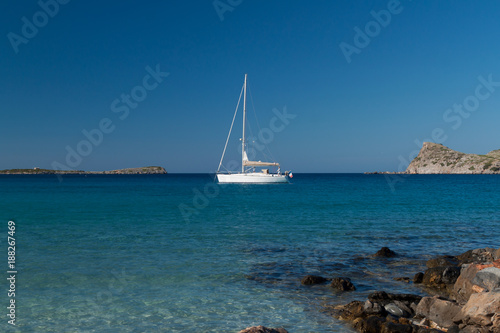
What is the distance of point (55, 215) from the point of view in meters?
33.2

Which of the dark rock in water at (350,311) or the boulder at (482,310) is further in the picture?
the dark rock in water at (350,311)

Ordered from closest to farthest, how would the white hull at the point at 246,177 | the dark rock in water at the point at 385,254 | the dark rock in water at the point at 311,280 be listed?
the dark rock in water at the point at 311,280 → the dark rock in water at the point at 385,254 → the white hull at the point at 246,177

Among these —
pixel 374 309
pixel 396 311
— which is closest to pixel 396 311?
pixel 396 311

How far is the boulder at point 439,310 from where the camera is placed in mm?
9336

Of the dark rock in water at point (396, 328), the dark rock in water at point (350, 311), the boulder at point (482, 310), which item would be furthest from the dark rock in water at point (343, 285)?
the boulder at point (482, 310)

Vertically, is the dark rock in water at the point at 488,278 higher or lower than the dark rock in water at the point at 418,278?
higher

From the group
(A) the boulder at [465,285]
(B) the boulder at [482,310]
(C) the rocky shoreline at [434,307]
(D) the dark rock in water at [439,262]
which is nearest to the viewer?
(B) the boulder at [482,310]

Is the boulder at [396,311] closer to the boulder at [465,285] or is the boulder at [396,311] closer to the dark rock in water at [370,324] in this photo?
the dark rock in water at [370,324]

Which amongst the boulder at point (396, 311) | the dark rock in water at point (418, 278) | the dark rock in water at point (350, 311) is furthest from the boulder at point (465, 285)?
the dark rock in water at point (350, 311)

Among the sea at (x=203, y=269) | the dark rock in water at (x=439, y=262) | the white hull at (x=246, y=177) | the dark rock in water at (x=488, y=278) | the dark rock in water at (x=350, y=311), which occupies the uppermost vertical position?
the white hull at (x=246, y=177)

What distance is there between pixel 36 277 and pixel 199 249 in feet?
23.0

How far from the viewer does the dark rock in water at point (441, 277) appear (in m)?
12.6

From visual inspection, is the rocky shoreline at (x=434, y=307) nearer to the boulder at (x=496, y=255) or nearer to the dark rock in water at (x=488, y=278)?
the dark rock in water at (x=488, y=278)

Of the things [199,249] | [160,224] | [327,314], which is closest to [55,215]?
[160,224]
